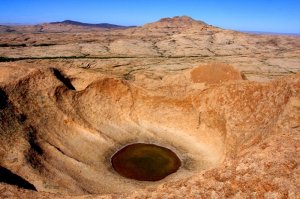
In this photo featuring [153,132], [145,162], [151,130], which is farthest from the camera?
[151,130]

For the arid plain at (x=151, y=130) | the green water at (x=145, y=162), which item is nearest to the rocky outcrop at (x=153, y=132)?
the arid plain at (x=151, y=130)

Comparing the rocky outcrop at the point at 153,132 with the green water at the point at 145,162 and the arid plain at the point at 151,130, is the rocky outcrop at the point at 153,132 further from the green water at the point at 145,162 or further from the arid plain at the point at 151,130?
the green water at the point at 145,162

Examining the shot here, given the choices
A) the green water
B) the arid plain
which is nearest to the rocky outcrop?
the arid plain

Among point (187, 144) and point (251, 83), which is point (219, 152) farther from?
point (251, 83)

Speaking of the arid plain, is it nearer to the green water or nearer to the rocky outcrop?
the rocky outcrop

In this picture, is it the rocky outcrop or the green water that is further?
the green water

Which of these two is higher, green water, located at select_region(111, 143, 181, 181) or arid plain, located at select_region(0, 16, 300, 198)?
arid plain, located at select_region(0, 16, 300, 198)

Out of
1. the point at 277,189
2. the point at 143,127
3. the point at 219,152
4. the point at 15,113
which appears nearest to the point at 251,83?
the point at 219,152

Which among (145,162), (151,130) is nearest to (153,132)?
(151,130)

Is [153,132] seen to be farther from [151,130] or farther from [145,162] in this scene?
[145,162]
